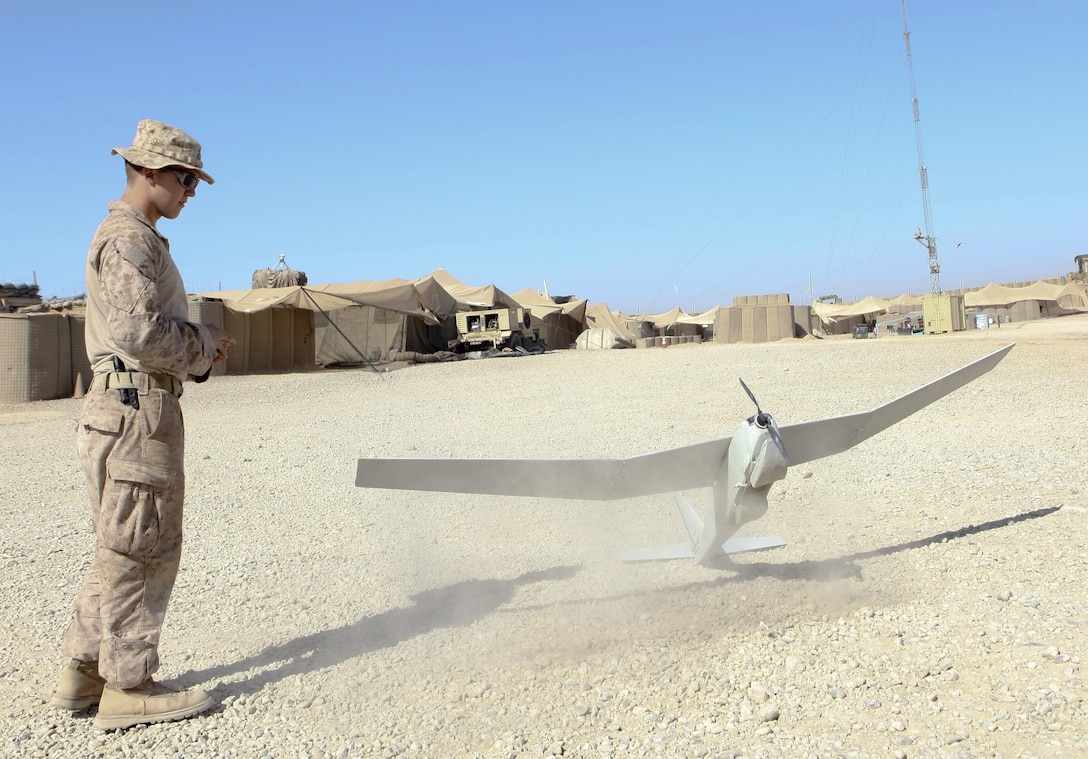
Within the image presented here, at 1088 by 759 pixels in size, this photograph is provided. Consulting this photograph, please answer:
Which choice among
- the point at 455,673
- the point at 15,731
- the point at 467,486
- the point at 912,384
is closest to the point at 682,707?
the point at 455,673

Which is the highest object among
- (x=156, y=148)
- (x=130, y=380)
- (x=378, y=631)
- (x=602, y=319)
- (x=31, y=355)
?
(x=602, y=319)

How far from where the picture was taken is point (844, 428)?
4.38 m

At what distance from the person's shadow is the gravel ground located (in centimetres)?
2

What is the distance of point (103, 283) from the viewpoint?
3.03 meters

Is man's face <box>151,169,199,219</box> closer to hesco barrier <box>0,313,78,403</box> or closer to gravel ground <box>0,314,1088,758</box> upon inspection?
gravel ground <box>0,314,1088,758</box>

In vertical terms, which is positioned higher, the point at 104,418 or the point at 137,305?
the point at 137,305

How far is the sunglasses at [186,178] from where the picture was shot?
322cm

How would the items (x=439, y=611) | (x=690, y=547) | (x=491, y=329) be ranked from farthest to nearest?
(x=491, y=329)
(x=690, y=547)
(x=439, y=611)

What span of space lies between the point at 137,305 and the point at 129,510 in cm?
77

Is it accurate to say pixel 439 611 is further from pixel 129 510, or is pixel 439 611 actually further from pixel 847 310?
pixel 847 310

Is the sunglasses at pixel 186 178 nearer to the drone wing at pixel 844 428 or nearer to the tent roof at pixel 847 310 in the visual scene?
the drone wing at pixel 844 428

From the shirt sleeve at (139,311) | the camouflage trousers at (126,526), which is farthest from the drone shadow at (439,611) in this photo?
the shirt sleeve at (139,311)

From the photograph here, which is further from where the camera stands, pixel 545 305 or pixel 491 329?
pixel 545 305

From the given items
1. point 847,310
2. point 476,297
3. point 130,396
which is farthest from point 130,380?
point 847,310
